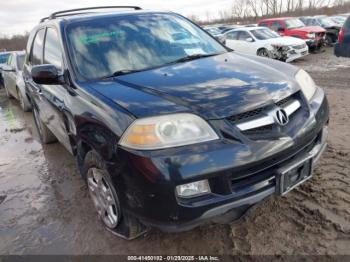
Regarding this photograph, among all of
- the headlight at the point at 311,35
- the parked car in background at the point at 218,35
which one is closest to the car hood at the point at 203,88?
the parked car in background at the point at 218,35

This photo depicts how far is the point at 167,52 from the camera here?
128 inches


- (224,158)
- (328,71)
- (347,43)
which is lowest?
(328,71)

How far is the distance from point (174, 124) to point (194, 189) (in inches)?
17.2

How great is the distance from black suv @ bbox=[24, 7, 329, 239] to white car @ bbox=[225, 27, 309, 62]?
381 inches

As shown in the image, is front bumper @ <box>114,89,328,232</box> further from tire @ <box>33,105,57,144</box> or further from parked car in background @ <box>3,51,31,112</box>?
parked car in background @ <box>3,51,31,112</box>

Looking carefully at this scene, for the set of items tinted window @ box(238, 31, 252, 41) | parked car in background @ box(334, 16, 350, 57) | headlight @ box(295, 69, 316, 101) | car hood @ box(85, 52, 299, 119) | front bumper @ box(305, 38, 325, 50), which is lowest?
front bumper @ box(305, 38, 325, 50)

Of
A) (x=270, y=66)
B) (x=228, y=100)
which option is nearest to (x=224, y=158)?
(x=228, y=100)

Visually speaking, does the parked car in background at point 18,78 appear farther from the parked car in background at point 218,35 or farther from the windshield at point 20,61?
the parked car in background at point 218,35

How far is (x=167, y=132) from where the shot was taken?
Result: 215 cm

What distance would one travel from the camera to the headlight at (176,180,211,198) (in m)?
2.09

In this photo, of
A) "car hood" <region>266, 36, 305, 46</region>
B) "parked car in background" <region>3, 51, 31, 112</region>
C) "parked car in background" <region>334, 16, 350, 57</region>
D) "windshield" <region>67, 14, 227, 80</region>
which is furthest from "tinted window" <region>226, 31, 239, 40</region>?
"windshield" <region>67, 14, 227, 80</region>

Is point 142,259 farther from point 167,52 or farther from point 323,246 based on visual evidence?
point 167,52

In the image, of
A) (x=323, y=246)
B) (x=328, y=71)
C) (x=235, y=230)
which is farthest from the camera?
(x=328, y=71)

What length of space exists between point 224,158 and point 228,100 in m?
0.44
